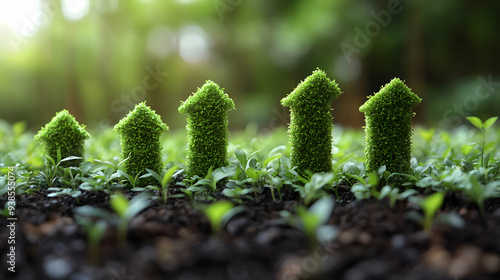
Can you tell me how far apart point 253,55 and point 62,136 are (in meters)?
10.6

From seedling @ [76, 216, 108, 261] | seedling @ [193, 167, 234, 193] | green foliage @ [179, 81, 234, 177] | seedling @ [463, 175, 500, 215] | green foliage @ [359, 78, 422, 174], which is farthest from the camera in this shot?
green foliage @ [179, 81, 234, 177]

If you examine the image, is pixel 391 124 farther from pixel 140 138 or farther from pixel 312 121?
pixel 140 138

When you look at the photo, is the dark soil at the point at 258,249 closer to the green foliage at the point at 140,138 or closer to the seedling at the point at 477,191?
the seedling at the point at 477,191

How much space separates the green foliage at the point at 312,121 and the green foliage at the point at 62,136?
138 cm

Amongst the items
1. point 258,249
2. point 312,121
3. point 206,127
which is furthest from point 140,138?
point 258,249

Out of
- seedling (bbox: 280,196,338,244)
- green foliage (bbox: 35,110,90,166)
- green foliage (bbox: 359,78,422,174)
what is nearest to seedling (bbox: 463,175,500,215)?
green foliage (bbox: 359,78,422,174)

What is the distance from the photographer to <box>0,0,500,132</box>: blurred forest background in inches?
357

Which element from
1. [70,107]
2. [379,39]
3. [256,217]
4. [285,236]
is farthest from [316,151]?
[379,39]

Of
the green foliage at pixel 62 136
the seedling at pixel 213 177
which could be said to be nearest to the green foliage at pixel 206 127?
the seedling at pixel 213 177

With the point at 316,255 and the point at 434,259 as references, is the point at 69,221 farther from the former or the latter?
the point at 434,259

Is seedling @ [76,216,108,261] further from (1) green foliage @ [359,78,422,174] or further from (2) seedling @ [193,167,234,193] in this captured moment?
(1) green foliage @ [359,78,422,174]

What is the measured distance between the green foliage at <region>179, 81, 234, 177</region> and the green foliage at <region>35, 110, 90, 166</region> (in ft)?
2.38

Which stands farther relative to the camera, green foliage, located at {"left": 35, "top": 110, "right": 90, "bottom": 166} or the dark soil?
green foliage, located at {"left": 35, "top": 110, "right": 90, "bottom": 166}

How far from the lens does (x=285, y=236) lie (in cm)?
147
